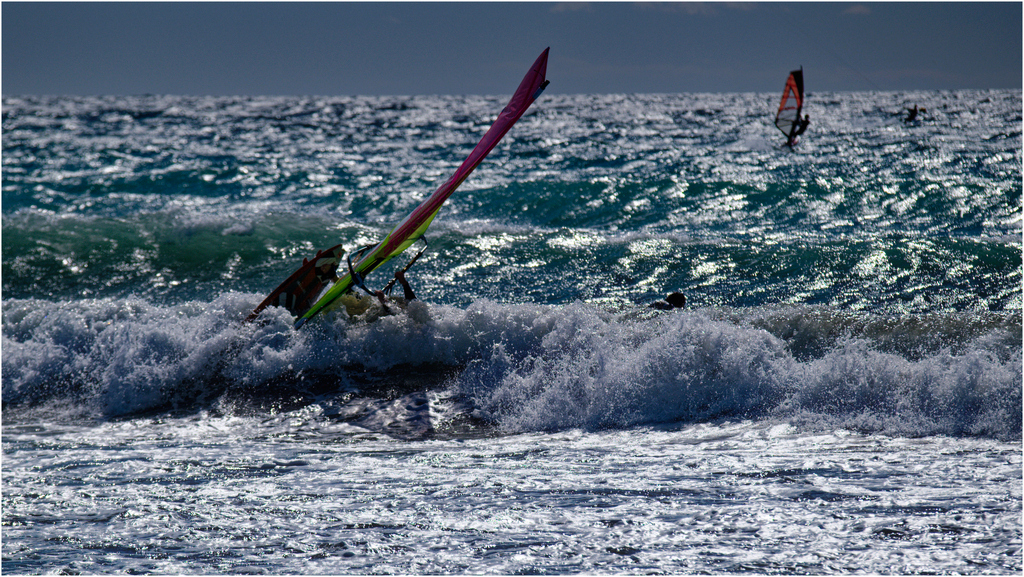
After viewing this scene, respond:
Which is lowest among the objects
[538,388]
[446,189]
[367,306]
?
[538,388]

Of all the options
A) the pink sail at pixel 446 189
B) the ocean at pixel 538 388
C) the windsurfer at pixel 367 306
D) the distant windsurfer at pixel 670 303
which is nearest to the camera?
the ocean at pixel 538 388

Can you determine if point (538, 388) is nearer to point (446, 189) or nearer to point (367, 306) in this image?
point (446, 189)

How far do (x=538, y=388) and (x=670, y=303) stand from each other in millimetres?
2483

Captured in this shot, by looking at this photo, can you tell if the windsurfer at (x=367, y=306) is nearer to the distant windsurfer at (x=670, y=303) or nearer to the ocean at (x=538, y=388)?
the ocean at (x=538, y=388)

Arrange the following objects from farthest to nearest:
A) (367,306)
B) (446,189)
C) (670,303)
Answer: (670,303)
(367,306)
(446,189)

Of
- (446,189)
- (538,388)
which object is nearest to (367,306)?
(446,189)

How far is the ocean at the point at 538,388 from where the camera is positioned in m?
3.98

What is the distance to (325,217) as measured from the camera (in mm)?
13898

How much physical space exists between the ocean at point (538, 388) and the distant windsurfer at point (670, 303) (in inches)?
16.8

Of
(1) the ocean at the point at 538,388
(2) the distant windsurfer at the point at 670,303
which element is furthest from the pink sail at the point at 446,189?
(2) the distant windsurfer at the point at 670,303

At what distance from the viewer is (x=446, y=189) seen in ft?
21.4

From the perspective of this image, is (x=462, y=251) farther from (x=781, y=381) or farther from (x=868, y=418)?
(x=868, y=418)

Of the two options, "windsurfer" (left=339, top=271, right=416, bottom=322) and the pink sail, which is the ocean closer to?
"windsurfer" (left=339, top=271, right=416, bottom=322)

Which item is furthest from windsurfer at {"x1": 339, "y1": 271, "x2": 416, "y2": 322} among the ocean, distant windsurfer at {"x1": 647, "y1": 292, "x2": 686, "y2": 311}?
distant windsurfer at {"x1": 647, "y1": 292, "x2": 686, "y2": 311}
